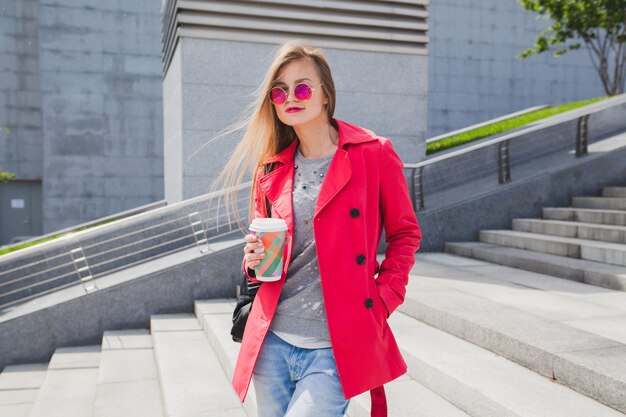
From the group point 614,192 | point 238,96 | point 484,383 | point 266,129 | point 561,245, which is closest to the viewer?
point 266,129

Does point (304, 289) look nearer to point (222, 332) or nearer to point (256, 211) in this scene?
point (256, 211)

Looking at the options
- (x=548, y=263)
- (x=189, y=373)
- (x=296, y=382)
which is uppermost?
(x=296, y=382)

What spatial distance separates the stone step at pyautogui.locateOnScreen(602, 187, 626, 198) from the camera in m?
8.60

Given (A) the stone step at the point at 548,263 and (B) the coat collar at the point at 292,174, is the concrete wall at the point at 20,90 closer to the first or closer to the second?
(A) the stone step at the point at 548,263

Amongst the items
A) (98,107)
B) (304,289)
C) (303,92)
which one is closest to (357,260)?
(304,289)

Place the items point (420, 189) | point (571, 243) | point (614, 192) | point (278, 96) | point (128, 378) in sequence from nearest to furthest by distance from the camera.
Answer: point (278, 96), point (128, 378), point (571, 243), point (614, 192), point (420, 189)

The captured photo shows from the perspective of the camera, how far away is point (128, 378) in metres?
5.55

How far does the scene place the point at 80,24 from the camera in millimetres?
18500

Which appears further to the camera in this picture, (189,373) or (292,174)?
(189,373)

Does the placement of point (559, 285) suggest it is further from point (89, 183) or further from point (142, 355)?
point (89, 183)

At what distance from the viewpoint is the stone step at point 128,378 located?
4844 millimetres

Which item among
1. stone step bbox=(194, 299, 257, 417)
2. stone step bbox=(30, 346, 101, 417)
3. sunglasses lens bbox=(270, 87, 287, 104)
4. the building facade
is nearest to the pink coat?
sunglasses lens bbox=(270, 87, 287, 104)

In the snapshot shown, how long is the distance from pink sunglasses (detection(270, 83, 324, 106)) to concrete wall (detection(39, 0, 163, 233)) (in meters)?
18.3

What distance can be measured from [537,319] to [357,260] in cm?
295
